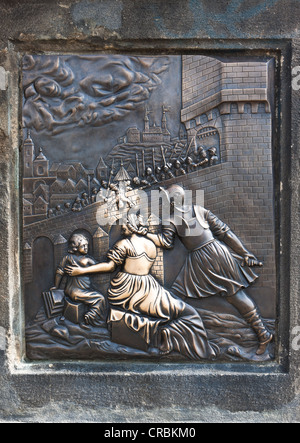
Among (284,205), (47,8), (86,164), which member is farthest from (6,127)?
(284,205)

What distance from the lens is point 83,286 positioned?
345 cm

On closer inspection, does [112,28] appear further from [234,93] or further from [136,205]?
[136,205]

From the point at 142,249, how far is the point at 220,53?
174 centimetres

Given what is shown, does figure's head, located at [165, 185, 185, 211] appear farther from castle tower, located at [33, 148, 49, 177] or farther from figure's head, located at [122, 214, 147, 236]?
castle tower, located at [33, 148, 49, 177]

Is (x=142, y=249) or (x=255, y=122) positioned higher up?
(x=255, y=122)

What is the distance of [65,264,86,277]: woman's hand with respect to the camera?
3.44 metres

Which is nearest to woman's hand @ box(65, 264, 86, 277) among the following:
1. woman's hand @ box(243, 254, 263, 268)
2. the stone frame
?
the stone frame

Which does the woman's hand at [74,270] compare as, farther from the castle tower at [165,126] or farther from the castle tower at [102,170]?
the castle tower at [165,126]

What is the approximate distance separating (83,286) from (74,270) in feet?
0.51

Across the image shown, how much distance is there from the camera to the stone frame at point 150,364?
3.41 metres

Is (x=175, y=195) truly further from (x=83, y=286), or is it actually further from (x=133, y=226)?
(x=83, y=286)

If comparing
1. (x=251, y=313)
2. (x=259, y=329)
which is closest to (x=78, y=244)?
(x=251, y=313)

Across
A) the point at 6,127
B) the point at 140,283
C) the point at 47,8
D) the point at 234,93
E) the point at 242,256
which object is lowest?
the point at 140,283

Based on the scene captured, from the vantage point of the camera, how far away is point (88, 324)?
348 centimetres
